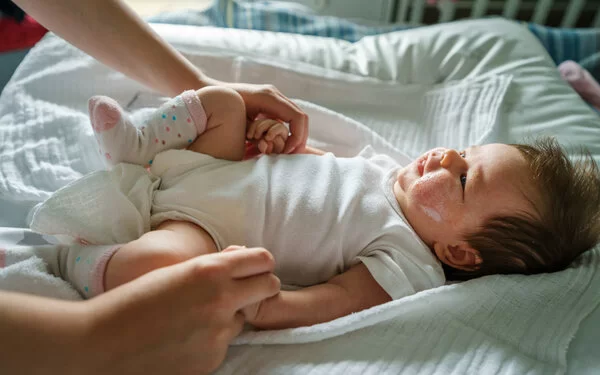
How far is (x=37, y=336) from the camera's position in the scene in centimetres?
52

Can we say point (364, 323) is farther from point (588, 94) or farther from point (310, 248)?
point (588, 94)

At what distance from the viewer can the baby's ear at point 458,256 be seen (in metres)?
0.94

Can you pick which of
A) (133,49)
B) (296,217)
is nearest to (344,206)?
(296,217)

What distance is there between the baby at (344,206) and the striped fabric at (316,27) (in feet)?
2.87

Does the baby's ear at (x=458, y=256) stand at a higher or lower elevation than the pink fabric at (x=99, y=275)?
lower

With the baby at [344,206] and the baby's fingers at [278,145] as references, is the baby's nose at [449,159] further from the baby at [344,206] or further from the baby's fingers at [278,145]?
the baby's fingers at [278,145]

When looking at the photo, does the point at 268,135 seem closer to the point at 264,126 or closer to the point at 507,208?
the point at 264,126

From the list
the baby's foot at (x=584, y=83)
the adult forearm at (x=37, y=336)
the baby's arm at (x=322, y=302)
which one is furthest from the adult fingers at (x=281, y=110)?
the baby's foot at (x=584, y=83)

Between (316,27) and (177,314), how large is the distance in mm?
1401

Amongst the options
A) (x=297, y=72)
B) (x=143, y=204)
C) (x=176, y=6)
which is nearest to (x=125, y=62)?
(x=143, y=204)

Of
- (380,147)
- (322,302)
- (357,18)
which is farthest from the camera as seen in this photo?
(357,18)

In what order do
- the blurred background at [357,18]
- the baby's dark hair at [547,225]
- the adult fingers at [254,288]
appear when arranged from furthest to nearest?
the blurred background at [357,18]
the baby's dark hair at [547,225]
the adult fingers at [254,288]

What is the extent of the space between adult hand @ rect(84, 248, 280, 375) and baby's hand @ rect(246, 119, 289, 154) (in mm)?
369

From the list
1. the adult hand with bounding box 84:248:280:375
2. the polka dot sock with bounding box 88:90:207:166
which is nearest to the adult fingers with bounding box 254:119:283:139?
the polka dot sock with bounding box 88:90:207:166
